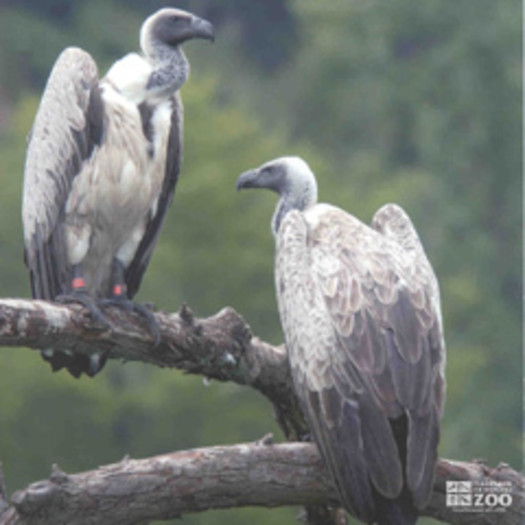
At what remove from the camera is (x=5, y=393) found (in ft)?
97.5

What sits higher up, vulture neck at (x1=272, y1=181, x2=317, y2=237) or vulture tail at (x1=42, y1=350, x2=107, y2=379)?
vulture neck at (x1=272, y1=181, x2=317, y2=237)

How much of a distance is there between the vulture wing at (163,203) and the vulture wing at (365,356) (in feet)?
3.88

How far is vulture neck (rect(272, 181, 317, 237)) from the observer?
10539 mm

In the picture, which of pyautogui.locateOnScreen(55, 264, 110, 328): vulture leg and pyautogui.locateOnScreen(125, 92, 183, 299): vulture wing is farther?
pyautogui.locateOnScreen(125, 92, 183, 299): vulture wing

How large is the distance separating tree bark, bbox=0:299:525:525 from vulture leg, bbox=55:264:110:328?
44mm

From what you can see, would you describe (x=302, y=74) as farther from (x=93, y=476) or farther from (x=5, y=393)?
(x=93, y=476)

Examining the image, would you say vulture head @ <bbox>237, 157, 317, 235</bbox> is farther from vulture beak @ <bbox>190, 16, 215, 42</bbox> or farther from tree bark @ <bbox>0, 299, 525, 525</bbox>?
tree bark @ <bbox>0, 299, 525, 525</bbox>

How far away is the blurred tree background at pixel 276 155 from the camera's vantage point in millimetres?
29703

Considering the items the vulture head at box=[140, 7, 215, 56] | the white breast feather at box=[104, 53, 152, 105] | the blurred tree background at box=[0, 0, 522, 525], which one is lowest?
the blurred tree background at box=[0, 0, 522, 525]

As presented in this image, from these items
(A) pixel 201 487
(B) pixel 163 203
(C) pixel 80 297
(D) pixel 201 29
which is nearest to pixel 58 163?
(B) pixel 163 203

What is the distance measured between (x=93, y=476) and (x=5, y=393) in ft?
71.1

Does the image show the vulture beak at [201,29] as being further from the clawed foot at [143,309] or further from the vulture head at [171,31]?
the clawed foot at [143,309]

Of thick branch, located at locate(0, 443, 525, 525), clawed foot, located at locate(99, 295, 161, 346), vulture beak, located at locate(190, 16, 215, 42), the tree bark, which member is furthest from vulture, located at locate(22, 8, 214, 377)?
thick branch, located at locate(0, 443, 525, 525)

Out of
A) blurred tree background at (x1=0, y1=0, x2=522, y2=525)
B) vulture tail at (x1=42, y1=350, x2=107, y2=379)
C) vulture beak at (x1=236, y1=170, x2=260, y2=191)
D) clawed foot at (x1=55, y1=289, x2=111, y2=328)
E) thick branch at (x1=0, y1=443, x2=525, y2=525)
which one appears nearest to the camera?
thick branch at (x1=0, y1=443, x2=525, y2=525)
